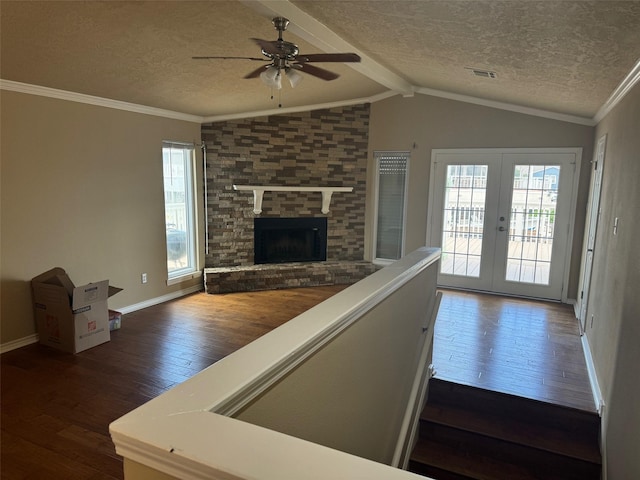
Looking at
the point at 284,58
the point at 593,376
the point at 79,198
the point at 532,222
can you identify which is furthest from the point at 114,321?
the point at 532,222

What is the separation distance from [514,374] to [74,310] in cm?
374

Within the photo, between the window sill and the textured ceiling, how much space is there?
2265mm

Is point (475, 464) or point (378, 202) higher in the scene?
point (378, 202)

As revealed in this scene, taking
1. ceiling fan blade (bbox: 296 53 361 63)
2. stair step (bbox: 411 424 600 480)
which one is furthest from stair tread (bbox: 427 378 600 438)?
ceiling fan blade (bbox: 296 53 361 63)

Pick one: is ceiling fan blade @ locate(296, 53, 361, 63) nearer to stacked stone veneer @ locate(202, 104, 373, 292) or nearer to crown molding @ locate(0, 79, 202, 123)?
crown molding @ locate(0, 79, 202, 123)

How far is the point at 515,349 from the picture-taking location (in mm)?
3816

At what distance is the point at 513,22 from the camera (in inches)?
95.4

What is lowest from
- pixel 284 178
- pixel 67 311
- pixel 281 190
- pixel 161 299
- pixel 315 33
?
pixel 161 299

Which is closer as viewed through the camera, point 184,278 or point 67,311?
point 67,311

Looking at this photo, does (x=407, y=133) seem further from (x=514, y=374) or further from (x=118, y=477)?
(x=118, y=477)

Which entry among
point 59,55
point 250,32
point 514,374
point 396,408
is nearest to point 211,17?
point 250,32

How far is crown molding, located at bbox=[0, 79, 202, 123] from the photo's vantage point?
11.9ft

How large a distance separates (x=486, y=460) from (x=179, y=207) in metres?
4.59

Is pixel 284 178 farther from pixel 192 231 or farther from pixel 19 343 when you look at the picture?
pixel 19 343
